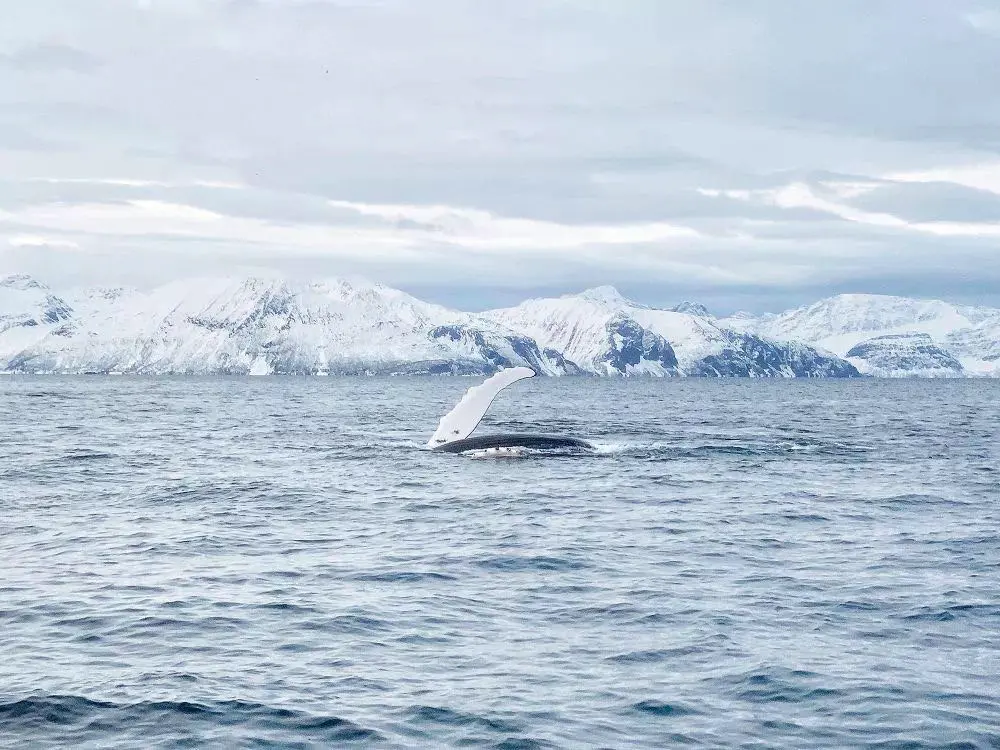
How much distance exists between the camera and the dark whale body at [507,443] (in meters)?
49.5

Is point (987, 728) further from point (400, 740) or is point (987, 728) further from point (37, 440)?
point (37, 440)

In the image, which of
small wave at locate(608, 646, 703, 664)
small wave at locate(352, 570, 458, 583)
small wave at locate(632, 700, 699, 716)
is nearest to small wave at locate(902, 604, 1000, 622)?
small wave at locate(608, 646, 703, 664)

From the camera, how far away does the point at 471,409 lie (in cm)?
5275

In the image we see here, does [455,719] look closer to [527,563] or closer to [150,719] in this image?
[150,719]

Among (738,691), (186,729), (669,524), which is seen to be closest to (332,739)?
(186,729)

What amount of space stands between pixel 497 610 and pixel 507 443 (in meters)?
28.5

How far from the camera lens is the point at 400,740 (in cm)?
1410

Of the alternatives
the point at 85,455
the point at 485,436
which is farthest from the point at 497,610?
the point at 85,455

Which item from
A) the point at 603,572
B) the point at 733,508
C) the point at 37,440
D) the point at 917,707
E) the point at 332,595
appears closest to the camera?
the point at 917,707

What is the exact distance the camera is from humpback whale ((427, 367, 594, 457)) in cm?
4925

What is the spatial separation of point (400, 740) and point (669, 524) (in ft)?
58.1

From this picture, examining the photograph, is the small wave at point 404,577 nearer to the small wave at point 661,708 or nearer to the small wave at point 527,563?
the small wave at point 527,563

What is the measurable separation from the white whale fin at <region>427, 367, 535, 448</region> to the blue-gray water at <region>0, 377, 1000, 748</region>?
8.63 meters

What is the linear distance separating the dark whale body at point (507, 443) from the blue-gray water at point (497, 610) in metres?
6.43
